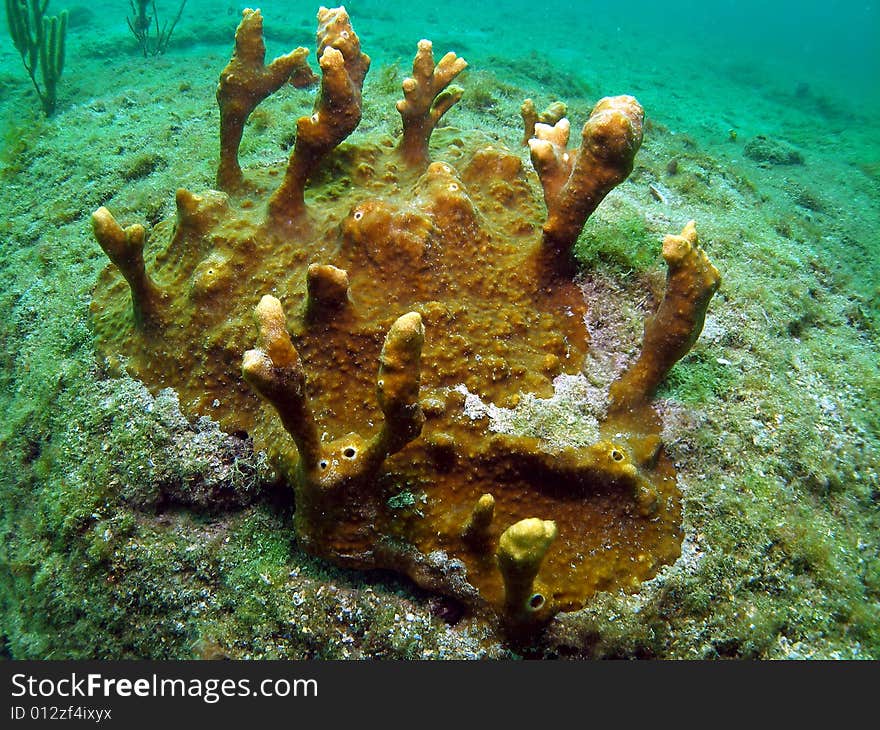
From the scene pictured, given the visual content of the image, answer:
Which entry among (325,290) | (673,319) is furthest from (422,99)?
(673,319)

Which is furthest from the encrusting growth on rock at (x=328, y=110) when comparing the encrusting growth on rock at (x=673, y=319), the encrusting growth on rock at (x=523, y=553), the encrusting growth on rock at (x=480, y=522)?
the encrusting growth on rock at (x=523, y=553)

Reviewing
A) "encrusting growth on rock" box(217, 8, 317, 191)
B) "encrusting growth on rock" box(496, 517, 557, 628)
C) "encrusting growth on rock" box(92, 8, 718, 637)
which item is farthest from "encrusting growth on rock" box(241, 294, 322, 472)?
"encrusting growth on rock" box(217, 8, 317, 191)

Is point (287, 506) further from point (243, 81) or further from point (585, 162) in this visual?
point (243, 81)

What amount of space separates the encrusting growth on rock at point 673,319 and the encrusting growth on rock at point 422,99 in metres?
1.82

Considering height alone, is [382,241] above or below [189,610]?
above

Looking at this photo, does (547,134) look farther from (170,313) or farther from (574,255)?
(170,313)

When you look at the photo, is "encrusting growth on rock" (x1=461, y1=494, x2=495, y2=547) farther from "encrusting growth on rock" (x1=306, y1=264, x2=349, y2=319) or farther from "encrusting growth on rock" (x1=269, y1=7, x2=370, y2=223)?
"encrusting growth on rock" (x1=269, y1=7, x2=370, y2=223)

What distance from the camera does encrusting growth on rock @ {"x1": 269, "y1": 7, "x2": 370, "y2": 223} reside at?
2590mm

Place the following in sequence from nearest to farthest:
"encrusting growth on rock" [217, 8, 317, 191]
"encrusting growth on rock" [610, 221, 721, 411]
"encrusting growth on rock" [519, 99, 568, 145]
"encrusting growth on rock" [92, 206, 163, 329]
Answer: "encrusting growth on rock" [610, 221, 721, 411], "encrusting growth on rock" [92, 206, 163, 329], "encrusting growth on rock" [217, 8, 317, 191], "encrusting growth on rock" [519, 99, 568, 145]

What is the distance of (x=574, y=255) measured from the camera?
3023 mm

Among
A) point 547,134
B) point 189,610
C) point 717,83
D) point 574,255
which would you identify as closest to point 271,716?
point 189,610

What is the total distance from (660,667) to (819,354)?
2521mm

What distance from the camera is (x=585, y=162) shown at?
243 cm

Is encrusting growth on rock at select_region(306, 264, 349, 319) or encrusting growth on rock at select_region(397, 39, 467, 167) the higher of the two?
encrusting growth on rock at select_region(397, 39, 467, 167)
